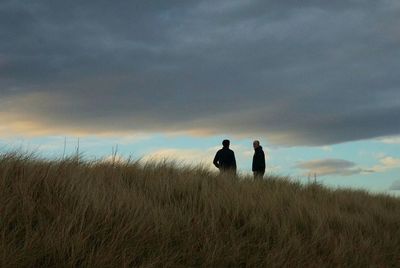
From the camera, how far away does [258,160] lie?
18.6 metres

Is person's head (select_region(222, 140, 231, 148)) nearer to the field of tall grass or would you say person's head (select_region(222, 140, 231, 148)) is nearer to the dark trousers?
the dark trousers

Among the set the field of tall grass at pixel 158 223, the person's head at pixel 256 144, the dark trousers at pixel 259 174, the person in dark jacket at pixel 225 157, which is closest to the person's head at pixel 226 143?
the person in dark jacket at pixel 225 157

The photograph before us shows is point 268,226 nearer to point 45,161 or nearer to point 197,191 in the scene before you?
point 197,191

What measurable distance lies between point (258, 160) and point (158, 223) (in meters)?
11.1

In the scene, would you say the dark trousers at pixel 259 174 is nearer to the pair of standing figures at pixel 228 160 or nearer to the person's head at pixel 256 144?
the pair of standing figures at pixel 228 160

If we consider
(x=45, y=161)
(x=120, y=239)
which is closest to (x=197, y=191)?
(x=45, y=161)

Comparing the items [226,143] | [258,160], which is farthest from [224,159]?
[258,160]

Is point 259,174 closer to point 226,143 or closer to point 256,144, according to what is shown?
point 226,143

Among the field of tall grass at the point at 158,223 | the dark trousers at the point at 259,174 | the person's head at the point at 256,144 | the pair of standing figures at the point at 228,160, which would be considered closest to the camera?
the field of tall grass at the point at 158,223

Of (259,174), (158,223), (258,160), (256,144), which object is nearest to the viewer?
(158,223)

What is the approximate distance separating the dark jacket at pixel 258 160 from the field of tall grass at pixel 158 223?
Result: 5.77 meters

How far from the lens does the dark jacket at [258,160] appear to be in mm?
18547

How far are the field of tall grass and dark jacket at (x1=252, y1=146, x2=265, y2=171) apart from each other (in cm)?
577

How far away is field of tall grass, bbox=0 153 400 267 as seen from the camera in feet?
21.4
